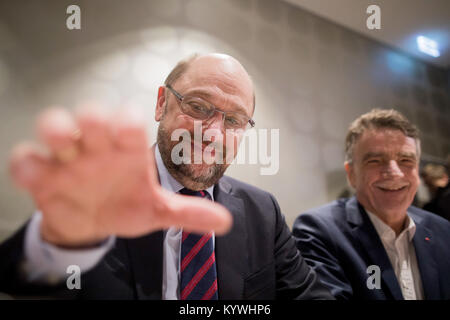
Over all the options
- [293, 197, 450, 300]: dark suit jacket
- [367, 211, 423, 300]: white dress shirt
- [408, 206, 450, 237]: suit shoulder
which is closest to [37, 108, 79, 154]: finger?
[293, 197, 450, 300]: dark suit jacket

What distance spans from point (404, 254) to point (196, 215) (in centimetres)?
84

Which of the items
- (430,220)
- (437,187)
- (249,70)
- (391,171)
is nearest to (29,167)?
(249,70)

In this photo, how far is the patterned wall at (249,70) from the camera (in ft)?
1.89

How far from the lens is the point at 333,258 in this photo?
0.84 metres

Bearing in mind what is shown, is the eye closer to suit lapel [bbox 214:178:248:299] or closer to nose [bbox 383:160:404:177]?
suit lapel [bbox 214:178:248:299]

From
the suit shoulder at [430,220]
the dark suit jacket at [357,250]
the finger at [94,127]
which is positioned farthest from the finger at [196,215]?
the suit shoulder at [430,220]

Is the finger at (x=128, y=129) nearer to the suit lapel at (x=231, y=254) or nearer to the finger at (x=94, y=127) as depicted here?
the finger at (x=94, y=127)

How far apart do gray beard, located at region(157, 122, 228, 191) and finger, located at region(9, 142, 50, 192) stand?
0.28 meters

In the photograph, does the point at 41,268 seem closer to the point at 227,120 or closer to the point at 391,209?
the point at 227,120

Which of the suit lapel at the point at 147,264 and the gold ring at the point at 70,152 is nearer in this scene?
the gold ring at the point at 70,152

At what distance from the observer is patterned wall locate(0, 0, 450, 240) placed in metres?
0.57

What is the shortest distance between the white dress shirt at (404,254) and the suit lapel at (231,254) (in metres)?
0.50

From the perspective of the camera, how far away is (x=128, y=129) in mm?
252
